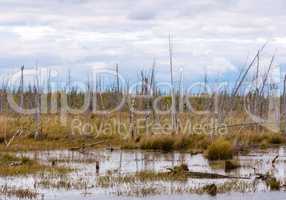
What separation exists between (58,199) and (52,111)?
137 ft

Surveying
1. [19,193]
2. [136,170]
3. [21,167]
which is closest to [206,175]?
[136,170]

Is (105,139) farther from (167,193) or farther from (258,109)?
(167,193)

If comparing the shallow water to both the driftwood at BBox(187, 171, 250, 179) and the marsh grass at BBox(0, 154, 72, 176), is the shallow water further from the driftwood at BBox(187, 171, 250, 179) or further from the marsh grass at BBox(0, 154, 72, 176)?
the marsh grass at BBox(0, 154, 72, 176)

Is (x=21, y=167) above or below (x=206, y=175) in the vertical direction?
above

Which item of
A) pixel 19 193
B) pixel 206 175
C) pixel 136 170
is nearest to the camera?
pixel 19 193

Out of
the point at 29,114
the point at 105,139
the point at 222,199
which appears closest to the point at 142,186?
the point at 222,199

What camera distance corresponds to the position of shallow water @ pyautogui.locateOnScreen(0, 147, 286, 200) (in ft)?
63.6

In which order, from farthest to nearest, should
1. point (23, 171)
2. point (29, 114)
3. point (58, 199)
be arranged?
1. point (29, 114)
2. point (23, 171)
3. point (58, 199)

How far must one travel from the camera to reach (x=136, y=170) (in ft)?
82.2

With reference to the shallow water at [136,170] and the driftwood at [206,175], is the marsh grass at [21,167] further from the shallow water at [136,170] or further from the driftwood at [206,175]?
the driftwood at [206,175]

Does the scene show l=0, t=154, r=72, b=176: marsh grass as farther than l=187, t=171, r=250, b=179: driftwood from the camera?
Yes

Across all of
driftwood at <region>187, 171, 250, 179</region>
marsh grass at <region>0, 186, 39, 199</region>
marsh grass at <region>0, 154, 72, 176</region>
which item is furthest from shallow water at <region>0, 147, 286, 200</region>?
marsh grass at <region>0, 154, 72, 176</region>

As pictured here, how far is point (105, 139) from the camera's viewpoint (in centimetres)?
3806

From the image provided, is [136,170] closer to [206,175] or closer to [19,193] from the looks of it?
[206,175]
